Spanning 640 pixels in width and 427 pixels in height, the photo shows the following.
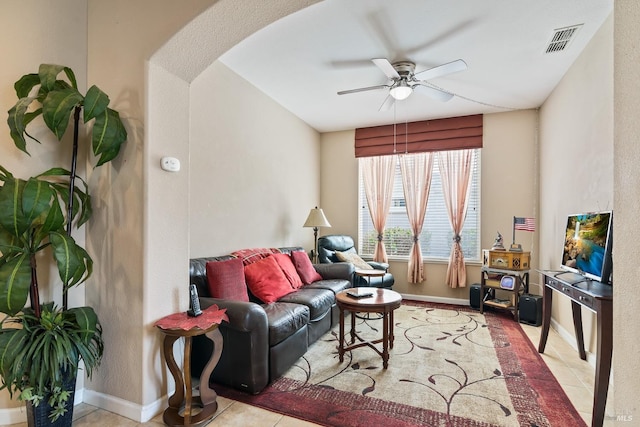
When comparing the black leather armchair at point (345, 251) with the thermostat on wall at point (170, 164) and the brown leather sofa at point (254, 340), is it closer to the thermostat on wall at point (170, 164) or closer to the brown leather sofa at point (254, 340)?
the brown leather sofa at point (254, 340)

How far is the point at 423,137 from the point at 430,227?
57.1 inches

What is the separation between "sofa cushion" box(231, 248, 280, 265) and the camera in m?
3.22

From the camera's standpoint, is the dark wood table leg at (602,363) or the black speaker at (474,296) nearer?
the dark wood table leg at (602,363)

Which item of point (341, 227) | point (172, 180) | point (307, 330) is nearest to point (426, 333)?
point (307, 330)

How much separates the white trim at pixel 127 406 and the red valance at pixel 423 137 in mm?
4393

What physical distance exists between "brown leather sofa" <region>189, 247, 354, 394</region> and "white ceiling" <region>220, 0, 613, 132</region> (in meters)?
2.14

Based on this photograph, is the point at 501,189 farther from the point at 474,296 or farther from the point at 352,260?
the point at 352,260

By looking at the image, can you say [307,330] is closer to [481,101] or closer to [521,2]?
[521,2]

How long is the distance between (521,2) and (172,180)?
9.21ft

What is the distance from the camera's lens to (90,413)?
1939 millimetres

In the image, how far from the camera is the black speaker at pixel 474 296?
4.25 metres

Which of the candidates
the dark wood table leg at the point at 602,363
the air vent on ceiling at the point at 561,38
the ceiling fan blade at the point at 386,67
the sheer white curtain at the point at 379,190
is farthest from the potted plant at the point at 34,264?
the sheer white curtain at the point at 379,190

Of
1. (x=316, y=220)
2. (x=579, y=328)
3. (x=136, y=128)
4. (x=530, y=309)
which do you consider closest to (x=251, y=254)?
(x=316, y=220)

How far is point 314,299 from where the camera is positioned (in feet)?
9.61
